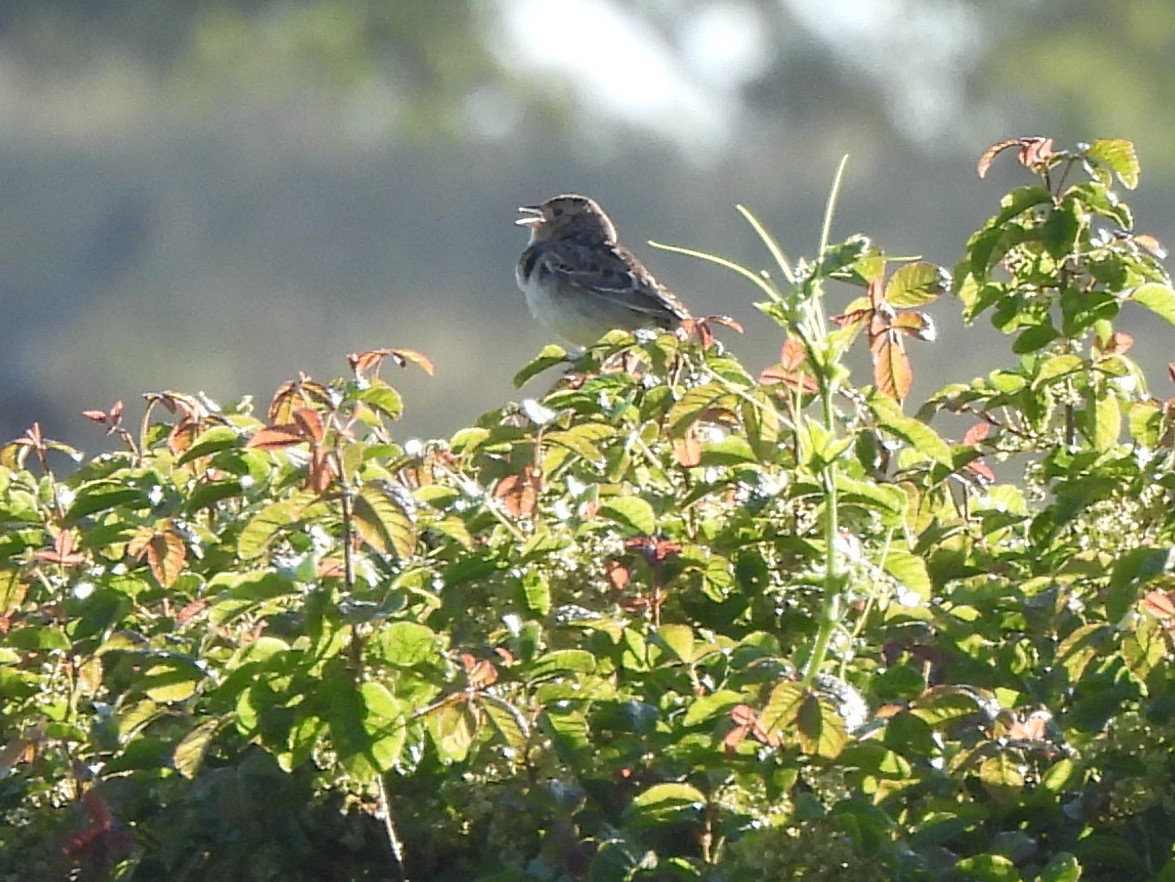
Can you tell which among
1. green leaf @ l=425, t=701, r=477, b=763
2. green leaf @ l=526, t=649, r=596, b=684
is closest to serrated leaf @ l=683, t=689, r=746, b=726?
green leaf @ l=526, t=649, r=596, b=684

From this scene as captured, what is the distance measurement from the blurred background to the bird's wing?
23 cm

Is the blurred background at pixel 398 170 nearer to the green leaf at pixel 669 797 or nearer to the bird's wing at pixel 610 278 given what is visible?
the bird's wing at pixel 610 278

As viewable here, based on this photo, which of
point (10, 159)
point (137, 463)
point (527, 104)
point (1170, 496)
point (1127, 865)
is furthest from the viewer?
point (527, 104)

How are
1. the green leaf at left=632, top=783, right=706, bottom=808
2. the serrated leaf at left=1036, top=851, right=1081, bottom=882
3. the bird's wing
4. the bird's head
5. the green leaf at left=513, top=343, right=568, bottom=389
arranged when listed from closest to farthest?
1. the serrated leaf at left=1036, top=851, right=1081, bottom=882
2. the green leaf at left=632, top=783, right=706, bottom=808
3. the green leaf at left=513, top=343, right=568, bottom=389
4. the bird's wing
5. the bird's head

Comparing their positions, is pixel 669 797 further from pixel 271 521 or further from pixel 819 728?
pixel 271 521

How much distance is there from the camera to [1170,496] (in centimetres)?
253

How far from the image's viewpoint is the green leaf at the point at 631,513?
2.38m

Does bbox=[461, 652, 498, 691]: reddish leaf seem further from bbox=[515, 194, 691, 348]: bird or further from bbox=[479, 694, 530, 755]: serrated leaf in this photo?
bbox=[515, 194, 691, 348]: bird

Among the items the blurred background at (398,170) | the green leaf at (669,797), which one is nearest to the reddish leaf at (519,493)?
the green leaf at (669,797)

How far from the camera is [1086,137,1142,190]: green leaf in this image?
2977mm

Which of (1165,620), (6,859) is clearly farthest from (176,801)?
(1165,620)

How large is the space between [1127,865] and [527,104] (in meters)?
9.28

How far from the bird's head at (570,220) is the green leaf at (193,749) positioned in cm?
691

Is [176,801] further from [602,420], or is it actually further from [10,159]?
[10,159]
